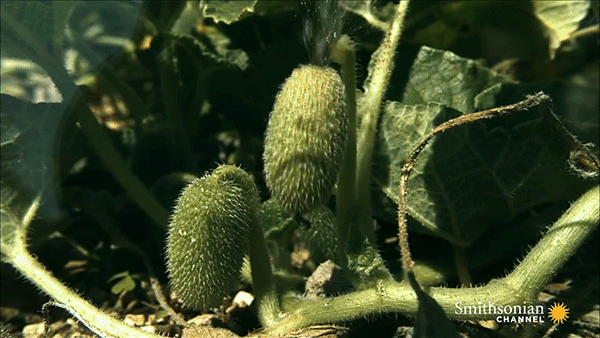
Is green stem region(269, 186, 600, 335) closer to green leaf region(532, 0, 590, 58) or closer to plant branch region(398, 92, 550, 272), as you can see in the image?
plant branch region(398, 92, 550, 272)

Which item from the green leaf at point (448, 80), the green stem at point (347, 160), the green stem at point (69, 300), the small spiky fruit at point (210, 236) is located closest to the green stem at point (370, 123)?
the green stem at point (347, 160)

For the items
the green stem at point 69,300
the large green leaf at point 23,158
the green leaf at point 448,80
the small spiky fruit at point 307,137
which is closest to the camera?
the small spiky fruit at point 307,137

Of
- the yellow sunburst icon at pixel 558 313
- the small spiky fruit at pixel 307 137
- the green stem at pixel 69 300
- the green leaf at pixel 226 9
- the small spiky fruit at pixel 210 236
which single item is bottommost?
the yellow sunburst icon at pixel 558 313

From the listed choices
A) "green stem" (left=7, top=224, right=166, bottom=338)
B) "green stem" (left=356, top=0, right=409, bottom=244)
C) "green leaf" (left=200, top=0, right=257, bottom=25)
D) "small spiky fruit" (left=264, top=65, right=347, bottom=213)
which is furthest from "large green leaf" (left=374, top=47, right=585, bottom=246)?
"green stem" (left=7, top=224, right=166, bottom=338)

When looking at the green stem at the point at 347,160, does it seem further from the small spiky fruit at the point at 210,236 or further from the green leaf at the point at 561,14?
the green leaf at the point at 561,14

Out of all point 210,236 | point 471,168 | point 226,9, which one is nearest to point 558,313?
point 471,168

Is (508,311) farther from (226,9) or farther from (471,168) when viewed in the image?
(226,9)

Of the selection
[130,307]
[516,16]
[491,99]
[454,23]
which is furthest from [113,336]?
[516,16]
